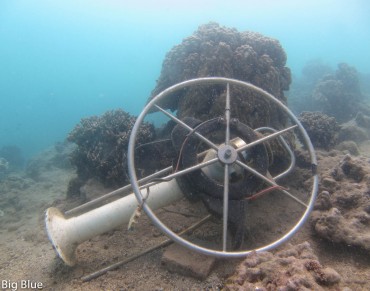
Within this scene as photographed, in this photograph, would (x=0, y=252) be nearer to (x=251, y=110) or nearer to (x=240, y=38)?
(x=251, y=110)

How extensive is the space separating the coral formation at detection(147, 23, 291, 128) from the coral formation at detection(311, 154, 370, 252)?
1.58 m

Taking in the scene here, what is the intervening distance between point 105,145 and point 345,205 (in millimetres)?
4600

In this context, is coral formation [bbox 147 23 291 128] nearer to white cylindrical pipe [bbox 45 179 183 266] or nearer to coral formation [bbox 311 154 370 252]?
coral formation [bbox 311 154 370 252]

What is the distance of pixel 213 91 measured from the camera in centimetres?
530

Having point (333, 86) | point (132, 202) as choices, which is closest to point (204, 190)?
point (132, 202)

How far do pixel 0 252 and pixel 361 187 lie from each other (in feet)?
17.0

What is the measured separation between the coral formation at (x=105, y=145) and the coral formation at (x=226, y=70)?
1037 mm

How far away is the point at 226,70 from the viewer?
5594 mm

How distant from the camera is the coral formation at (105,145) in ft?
18.0

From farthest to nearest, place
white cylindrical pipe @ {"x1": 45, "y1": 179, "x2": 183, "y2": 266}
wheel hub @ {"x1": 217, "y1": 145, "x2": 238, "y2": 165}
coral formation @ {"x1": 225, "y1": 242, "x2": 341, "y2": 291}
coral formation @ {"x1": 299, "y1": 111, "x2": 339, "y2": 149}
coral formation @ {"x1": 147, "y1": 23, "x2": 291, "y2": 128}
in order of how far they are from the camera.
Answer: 1. coral formation @ {"x1": 299, "y1": 111, "x2": 339, "y2": 149}
2. coral formation @ {"x1": 147, "y1": 23, "x2": 291, "y2": 128}
3. white cylindrical pipe @ {"x1": 45, "y1": 179, "x2": 183, "y2": 266}
4. wheel hub @ {"x1": 217, "y1": 145, "x2": 238, "y2": 165}
5. coral formation @ {"x1": 225, "y1": 242, "x2": 341, "y2": 291}

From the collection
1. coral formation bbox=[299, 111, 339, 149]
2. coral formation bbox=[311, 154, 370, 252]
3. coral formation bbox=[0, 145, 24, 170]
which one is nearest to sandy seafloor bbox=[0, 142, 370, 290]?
coral formation bbox=[311, 154, 370, 252]

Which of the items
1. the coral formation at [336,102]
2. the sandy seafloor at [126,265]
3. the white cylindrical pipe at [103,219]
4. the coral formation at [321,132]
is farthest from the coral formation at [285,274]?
the coral formation at [336,102]

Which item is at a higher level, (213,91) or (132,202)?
(213,91)

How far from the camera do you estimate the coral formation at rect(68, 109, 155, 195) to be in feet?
18.0
